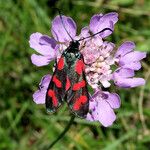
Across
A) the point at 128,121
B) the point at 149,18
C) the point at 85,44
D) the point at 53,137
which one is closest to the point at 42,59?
the point at 85,44

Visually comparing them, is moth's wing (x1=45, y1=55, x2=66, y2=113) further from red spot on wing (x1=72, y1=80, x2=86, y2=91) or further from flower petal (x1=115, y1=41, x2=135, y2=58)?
flower petal (x1=115, y1=41, x2=135, y2=58)

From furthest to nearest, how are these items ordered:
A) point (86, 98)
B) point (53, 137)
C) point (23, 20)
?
point (23, 20) → point (53, 137) → point (86, 98)

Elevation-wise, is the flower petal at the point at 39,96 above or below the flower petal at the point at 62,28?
below

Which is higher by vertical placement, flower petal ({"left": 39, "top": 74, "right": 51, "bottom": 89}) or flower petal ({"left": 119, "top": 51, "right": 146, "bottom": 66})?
flower petal ({"left": 39, "top": 74, "right": 51, "bottom": 89})

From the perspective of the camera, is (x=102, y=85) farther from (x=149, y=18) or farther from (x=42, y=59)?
(x=149, y=18)

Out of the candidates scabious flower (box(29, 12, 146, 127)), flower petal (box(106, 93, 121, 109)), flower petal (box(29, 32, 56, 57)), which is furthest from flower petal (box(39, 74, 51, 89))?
flower petal (box(106, 93, 121, 109))

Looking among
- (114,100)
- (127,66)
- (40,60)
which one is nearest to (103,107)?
(114,100)

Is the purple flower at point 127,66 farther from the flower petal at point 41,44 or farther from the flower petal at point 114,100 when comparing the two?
the flower petal at point 41,44

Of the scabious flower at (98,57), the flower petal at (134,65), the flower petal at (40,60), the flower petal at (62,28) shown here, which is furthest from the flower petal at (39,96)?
the flower petal at (134,65)
